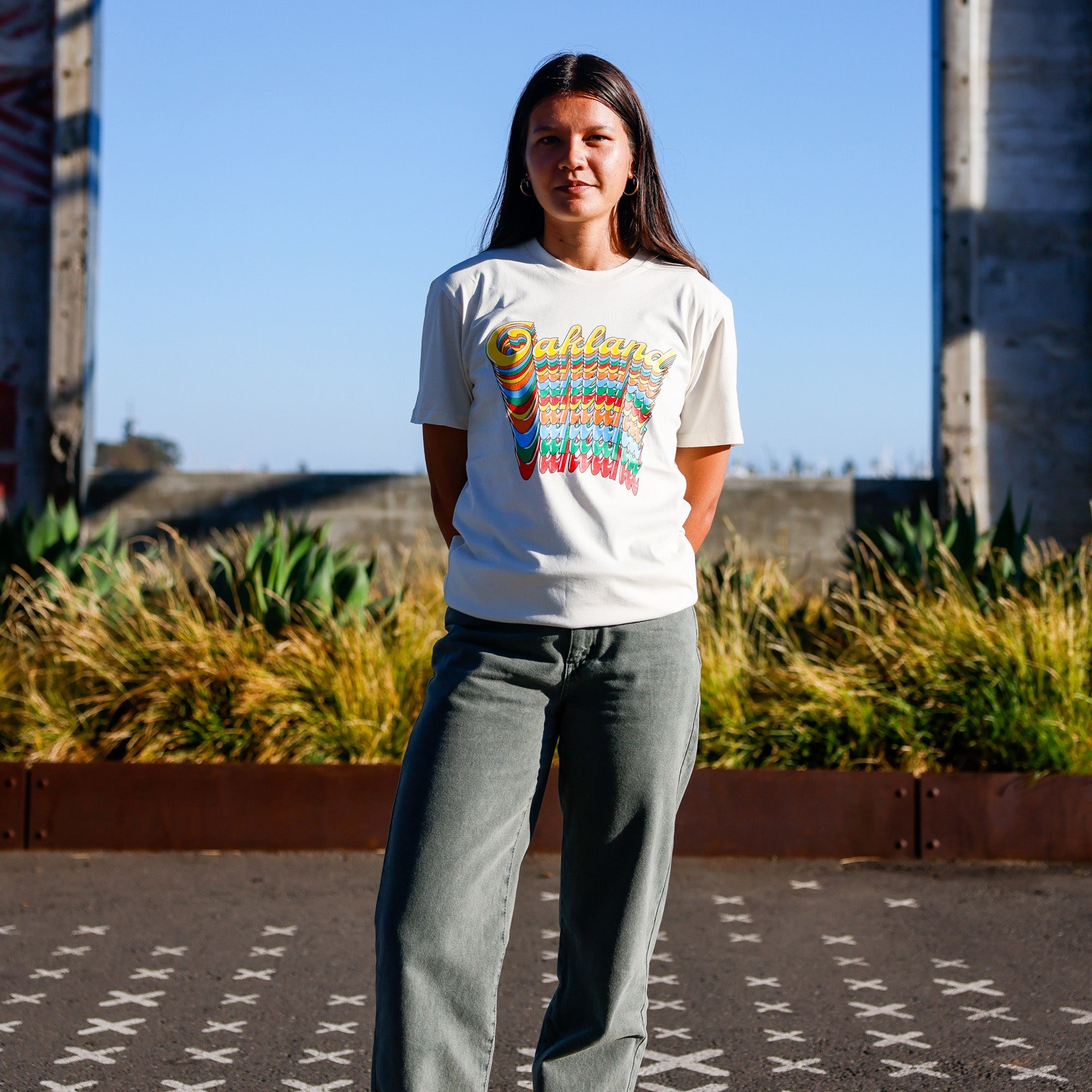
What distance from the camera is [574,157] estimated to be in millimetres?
1953

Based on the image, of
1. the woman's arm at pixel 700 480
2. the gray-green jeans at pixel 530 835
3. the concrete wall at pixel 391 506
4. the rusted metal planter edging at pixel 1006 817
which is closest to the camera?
the gray-green jeans at pixel 530 835

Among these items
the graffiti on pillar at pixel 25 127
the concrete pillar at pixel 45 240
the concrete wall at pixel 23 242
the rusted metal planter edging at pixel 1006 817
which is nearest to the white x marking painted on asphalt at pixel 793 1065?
the rusted metal planter edging at pixel 1006 817

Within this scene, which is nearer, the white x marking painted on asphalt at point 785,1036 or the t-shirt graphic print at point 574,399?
the t-shirt graphic print at point 574,399

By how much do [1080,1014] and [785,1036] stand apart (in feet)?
2.45

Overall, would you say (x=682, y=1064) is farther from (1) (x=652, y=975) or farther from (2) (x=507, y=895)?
(2) (x=507, y=895)

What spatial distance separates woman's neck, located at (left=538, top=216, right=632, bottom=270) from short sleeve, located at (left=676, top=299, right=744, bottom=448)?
0.19 meters

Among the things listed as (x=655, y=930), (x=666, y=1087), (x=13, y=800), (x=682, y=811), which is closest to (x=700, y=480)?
(x=655, y=930)

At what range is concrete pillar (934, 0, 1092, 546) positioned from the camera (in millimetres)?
8297

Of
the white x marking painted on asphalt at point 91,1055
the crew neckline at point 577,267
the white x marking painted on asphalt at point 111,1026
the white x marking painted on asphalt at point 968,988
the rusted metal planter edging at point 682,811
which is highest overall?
the crew neckline at point 577,267

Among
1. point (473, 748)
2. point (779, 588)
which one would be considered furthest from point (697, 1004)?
point (779, 588)

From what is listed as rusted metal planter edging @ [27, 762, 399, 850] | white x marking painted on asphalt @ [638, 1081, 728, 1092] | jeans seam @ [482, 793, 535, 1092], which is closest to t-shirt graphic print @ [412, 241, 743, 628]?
jeans seam @ [482, 793, 535, 1092]

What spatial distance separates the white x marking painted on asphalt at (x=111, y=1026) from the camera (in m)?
2.89

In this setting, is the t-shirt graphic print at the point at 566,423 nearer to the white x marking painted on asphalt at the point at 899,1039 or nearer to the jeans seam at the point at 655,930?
the jeans seam at the point at 655,930

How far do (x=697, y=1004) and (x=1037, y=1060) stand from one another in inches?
30.9
